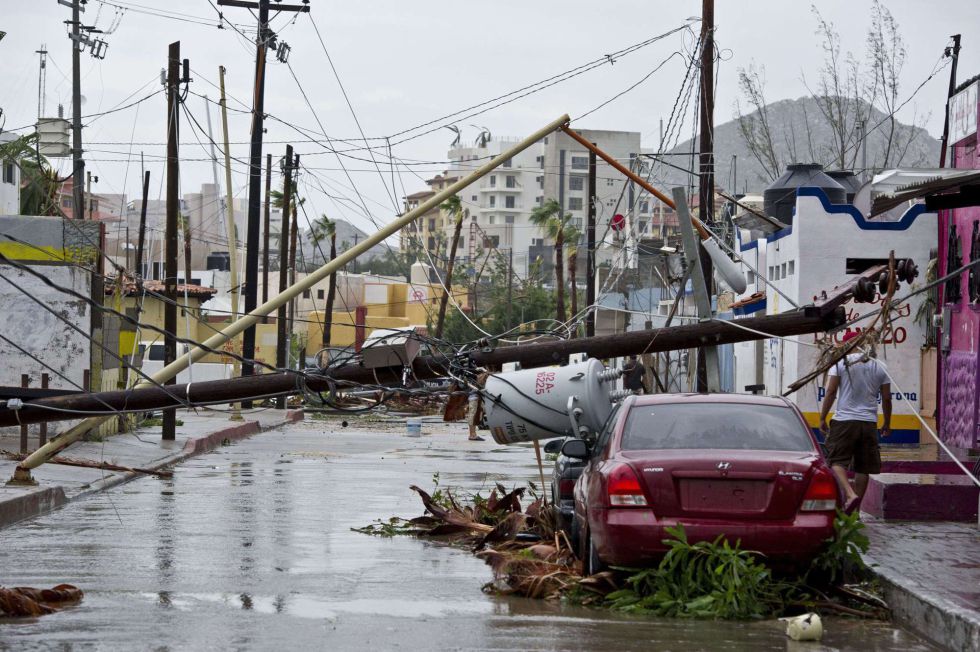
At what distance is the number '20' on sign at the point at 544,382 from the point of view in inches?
508

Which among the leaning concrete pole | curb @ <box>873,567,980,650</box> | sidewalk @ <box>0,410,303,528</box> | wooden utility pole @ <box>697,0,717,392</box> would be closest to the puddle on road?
curb @ <box>873,567,980,650</box>

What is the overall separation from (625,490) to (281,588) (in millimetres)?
2775

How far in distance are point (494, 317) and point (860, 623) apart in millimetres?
72016

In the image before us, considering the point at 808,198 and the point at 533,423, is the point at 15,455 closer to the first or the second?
the point at 533,423

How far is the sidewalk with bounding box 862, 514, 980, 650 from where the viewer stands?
847 centimetres

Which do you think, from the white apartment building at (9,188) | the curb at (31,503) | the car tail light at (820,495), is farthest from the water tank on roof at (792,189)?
the car tail light at (820,495)

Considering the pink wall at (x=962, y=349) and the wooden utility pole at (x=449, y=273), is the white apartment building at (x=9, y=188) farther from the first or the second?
the pink wall at (x=962, y=349)

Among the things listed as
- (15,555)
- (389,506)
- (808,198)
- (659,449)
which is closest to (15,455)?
(389,506)

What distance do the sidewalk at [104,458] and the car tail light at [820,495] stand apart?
8074mm

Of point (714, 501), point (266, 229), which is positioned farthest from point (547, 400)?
point (266, 229)

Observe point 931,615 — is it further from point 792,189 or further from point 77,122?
point 77,122

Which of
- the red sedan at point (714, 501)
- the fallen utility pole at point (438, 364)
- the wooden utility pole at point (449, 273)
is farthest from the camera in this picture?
the wooden utility pole at point (449, 273)

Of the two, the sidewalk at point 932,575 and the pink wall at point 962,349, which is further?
the pink wall at point 962,349

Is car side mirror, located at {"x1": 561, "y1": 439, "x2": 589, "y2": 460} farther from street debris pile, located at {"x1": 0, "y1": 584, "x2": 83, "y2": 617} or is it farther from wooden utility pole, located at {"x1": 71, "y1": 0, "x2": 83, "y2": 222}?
wooden utility pole, located at {"x1": 71, "y1": 0, "x2": 83, "y2": 222}
